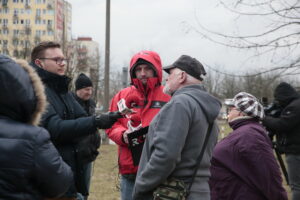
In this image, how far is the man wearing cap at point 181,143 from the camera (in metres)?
2.73

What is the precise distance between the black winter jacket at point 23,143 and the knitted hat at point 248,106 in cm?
225

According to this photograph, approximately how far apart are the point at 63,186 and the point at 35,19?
87.7 m

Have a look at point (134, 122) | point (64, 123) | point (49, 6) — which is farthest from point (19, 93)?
point (49, 6)

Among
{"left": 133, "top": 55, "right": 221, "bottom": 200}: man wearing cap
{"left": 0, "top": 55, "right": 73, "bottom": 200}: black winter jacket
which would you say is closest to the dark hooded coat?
{"left": 133, "top": 55, "right": 221, "bottom": 200}: man wearing cap

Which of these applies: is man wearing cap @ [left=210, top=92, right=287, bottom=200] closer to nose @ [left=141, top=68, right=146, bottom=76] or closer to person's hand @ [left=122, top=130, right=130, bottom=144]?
person's hand @ [left=122, top=130, right=130, bottom=144]

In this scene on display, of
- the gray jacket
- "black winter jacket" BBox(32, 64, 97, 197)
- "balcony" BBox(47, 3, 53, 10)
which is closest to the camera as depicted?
the gray jacket

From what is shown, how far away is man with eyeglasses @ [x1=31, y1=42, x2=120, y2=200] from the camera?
2988 mm

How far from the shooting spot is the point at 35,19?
277ft

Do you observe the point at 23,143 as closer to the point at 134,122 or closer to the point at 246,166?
the point at 134,122

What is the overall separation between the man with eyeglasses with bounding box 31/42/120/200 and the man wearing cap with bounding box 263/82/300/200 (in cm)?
312

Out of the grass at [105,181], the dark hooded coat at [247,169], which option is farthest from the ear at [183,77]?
the grass at [105,181]

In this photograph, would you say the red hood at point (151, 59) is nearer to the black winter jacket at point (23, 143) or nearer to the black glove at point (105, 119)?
the black glove at point (105, 119)

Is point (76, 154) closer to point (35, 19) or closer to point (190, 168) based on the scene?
point (190, 168)

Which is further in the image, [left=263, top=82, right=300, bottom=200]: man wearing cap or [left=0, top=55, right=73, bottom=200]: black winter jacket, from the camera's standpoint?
[left=263, top=82, right=300, bottom=200]: man wearing cap
